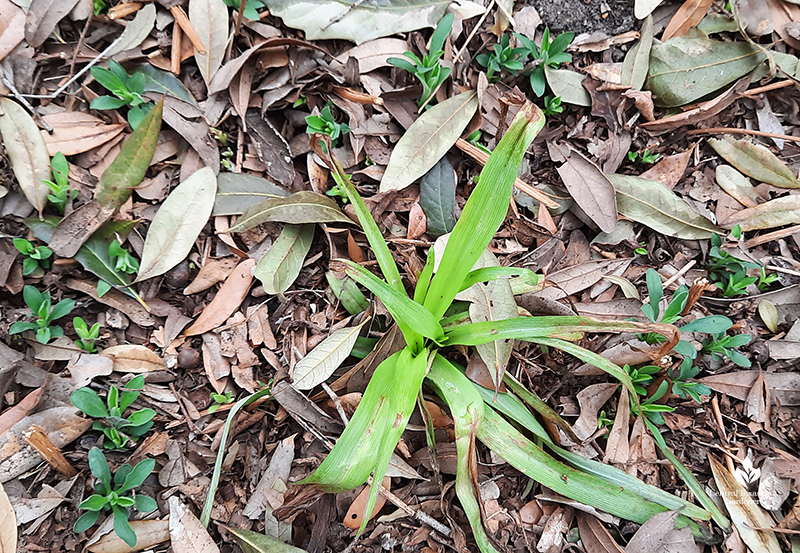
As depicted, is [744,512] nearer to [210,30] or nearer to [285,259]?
[285,259]

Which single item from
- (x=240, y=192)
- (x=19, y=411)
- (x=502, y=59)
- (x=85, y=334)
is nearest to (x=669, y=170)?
(x=502, y=59)

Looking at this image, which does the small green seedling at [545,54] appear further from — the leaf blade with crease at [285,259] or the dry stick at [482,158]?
the leaf blade with crease at [285,259]

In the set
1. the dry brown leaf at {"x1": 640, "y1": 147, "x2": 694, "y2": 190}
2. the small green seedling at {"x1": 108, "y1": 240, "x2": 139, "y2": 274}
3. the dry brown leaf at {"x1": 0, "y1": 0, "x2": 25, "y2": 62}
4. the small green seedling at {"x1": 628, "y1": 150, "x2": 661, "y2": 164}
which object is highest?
the dry brown leaf at {"x1": 0, "y1": 0, "x2": 25, "y2": 62}

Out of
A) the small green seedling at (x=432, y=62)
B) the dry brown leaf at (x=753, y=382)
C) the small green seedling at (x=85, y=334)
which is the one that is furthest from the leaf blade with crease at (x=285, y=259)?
the dry brown leaf at (x=753, y=382)

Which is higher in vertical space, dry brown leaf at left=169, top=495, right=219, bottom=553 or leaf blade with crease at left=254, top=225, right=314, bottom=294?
leaf blade with crease at left=254, top=225, right=314, bottom=294

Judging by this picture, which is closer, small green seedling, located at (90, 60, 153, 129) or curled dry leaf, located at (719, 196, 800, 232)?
small green seedling, located at (90, 60, 153, 129)

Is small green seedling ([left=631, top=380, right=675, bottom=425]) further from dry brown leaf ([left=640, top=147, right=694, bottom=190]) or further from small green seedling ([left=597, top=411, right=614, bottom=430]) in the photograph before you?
dry brown leaf ([left=640, top=147, right=694, bottom=190])

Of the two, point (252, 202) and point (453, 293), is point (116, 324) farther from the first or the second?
point (453, 293)

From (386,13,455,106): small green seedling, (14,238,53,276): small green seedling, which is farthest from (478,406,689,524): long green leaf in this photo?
(14,238,53,276): small green seedling
